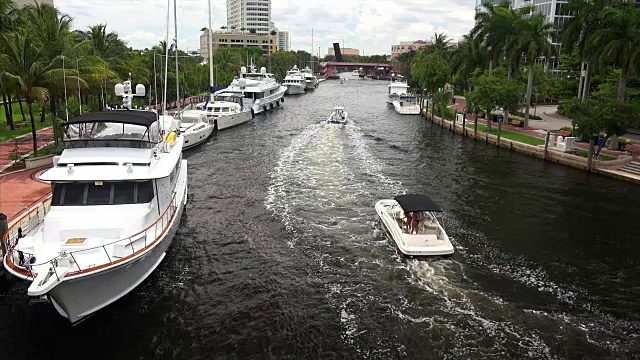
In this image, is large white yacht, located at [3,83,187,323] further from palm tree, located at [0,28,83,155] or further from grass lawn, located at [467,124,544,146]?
grass lawn, located at [467,124,544,146]

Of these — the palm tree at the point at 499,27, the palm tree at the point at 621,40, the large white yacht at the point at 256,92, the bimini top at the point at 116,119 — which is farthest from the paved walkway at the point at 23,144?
the palm tree at the point at 499,27

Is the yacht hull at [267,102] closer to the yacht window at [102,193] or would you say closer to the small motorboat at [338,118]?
the small motorboat at [338,118]

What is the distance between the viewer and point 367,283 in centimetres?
Answer: 2067

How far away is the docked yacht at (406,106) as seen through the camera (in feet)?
270

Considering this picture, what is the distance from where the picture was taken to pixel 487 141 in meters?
53.1

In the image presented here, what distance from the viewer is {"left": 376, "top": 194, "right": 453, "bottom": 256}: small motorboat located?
22766mm

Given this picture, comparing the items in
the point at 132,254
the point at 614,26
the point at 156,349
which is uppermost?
the point at 614,26

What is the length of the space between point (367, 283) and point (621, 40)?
34.1 metres

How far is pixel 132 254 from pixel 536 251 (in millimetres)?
18175

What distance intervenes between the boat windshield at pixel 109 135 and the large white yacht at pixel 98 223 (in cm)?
4

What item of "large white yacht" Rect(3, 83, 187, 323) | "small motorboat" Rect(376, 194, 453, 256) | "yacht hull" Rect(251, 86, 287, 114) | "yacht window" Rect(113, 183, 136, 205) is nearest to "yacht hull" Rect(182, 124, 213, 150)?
"large white yacht" Rect(3, 83, 187, 323)

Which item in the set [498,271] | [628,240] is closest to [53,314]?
[498,271]

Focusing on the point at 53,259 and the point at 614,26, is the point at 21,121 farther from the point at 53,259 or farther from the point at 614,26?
the point at 614,26

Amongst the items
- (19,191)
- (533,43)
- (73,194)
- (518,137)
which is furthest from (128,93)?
(533,43)
